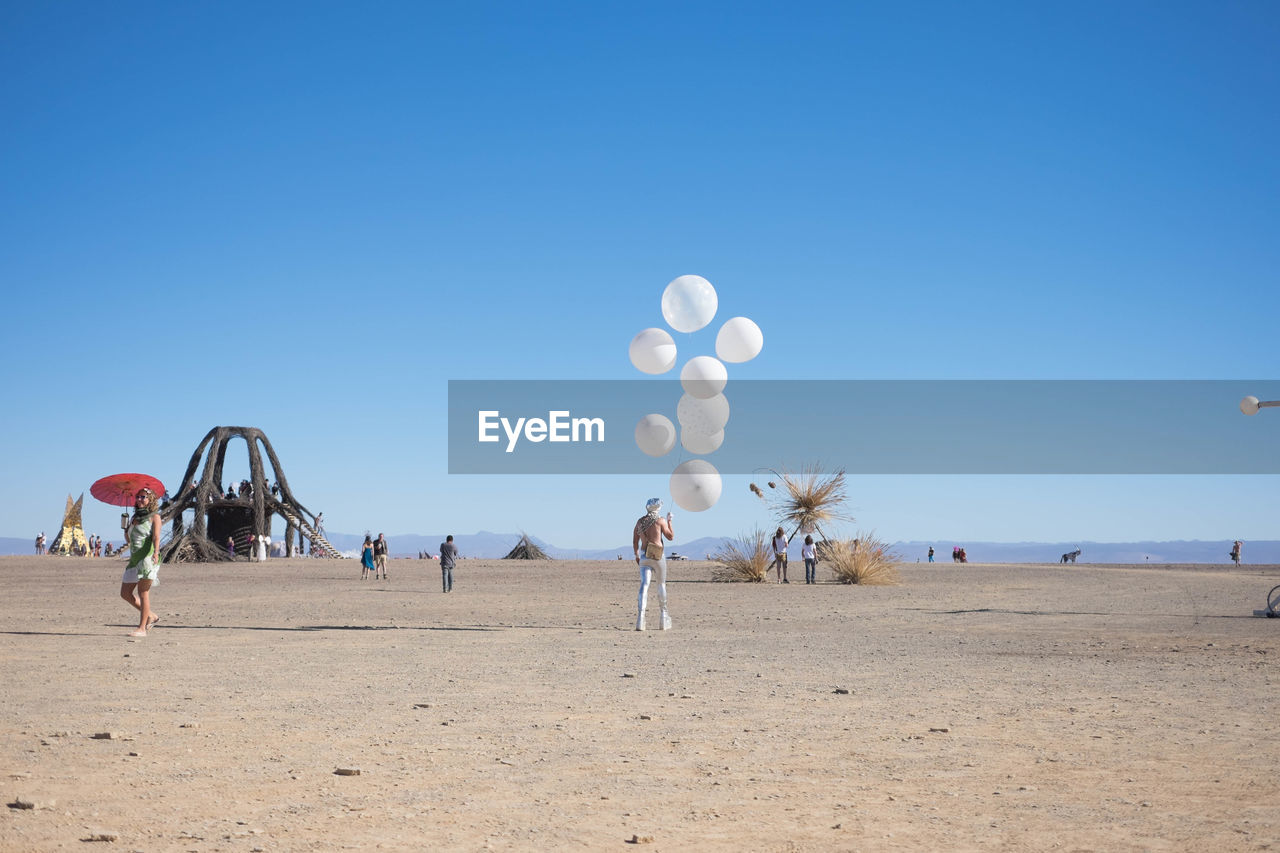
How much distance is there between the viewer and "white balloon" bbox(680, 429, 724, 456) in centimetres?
2152

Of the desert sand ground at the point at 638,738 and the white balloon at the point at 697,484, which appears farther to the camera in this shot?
the white balloon at the point at 697,484

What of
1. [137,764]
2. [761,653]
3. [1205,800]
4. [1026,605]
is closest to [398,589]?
[1026,605]

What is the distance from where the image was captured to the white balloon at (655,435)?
21.0 m

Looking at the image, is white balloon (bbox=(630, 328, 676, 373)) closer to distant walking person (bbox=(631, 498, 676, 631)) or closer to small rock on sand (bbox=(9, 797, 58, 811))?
distant walking person (bbox=(631, 498, 676, 631))

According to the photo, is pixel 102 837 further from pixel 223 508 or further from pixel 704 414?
pixel 223 508

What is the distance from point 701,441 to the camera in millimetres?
21594

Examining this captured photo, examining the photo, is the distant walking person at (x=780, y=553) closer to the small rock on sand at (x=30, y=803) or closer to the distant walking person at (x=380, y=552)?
the distant walking person at (x=380, y=552)

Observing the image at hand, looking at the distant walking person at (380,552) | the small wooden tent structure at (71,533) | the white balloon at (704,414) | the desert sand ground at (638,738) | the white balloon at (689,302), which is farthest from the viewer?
the small wooden tent structure at (71,533)

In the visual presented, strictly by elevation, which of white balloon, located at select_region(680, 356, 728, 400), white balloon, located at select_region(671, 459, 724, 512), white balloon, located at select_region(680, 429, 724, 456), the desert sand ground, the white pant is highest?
white balloon, located at select_region(680, 356, 728, 400)

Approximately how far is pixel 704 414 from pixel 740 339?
171 centimetres

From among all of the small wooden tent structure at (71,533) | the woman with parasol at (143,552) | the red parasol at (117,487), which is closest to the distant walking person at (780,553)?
the woman with parasol at (143,552)

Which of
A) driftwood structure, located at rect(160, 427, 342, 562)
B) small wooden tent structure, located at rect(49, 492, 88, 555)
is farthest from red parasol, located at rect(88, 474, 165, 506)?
small wooden tent structure, located at rect(49, 492, 88, 555)

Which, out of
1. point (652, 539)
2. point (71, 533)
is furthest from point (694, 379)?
point (71, 533)

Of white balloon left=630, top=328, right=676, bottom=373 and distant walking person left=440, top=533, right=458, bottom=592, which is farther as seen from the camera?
distant walking person left=440, top=533, right=458, bottom=592
